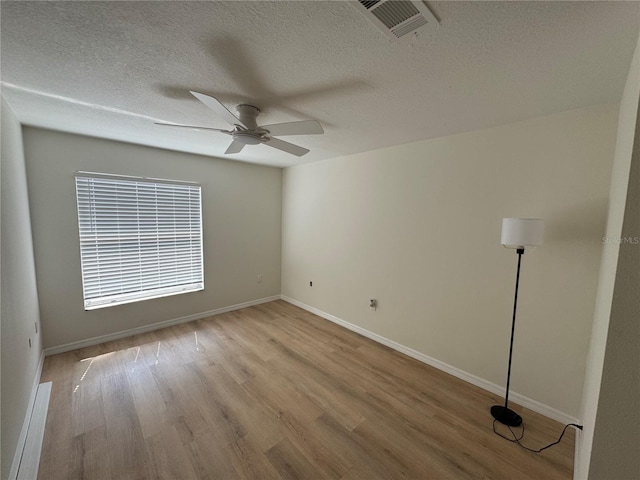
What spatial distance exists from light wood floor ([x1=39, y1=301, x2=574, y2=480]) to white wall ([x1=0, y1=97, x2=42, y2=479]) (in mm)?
277

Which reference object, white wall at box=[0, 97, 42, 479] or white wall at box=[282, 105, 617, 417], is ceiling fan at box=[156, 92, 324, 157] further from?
white wall at box=[282, 105, 617, 417]

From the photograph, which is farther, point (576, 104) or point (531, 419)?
point (531, 419)

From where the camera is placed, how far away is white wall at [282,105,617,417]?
1.92m

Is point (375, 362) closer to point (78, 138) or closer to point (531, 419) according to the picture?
point (531, 419)

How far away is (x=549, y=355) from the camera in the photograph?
206cm

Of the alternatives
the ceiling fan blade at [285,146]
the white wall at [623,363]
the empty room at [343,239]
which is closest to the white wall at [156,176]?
the empty room at [343,239]

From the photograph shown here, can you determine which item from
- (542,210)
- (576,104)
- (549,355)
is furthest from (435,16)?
(549,355)

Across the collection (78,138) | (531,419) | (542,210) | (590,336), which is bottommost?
(531,419)

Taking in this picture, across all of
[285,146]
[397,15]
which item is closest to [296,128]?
[285,146]

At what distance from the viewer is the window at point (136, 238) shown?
298 centimetres

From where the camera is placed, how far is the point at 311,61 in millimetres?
1418

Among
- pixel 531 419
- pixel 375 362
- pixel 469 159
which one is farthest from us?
pixel 375 362

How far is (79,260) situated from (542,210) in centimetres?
462

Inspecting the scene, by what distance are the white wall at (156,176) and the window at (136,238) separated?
3.9 inches
